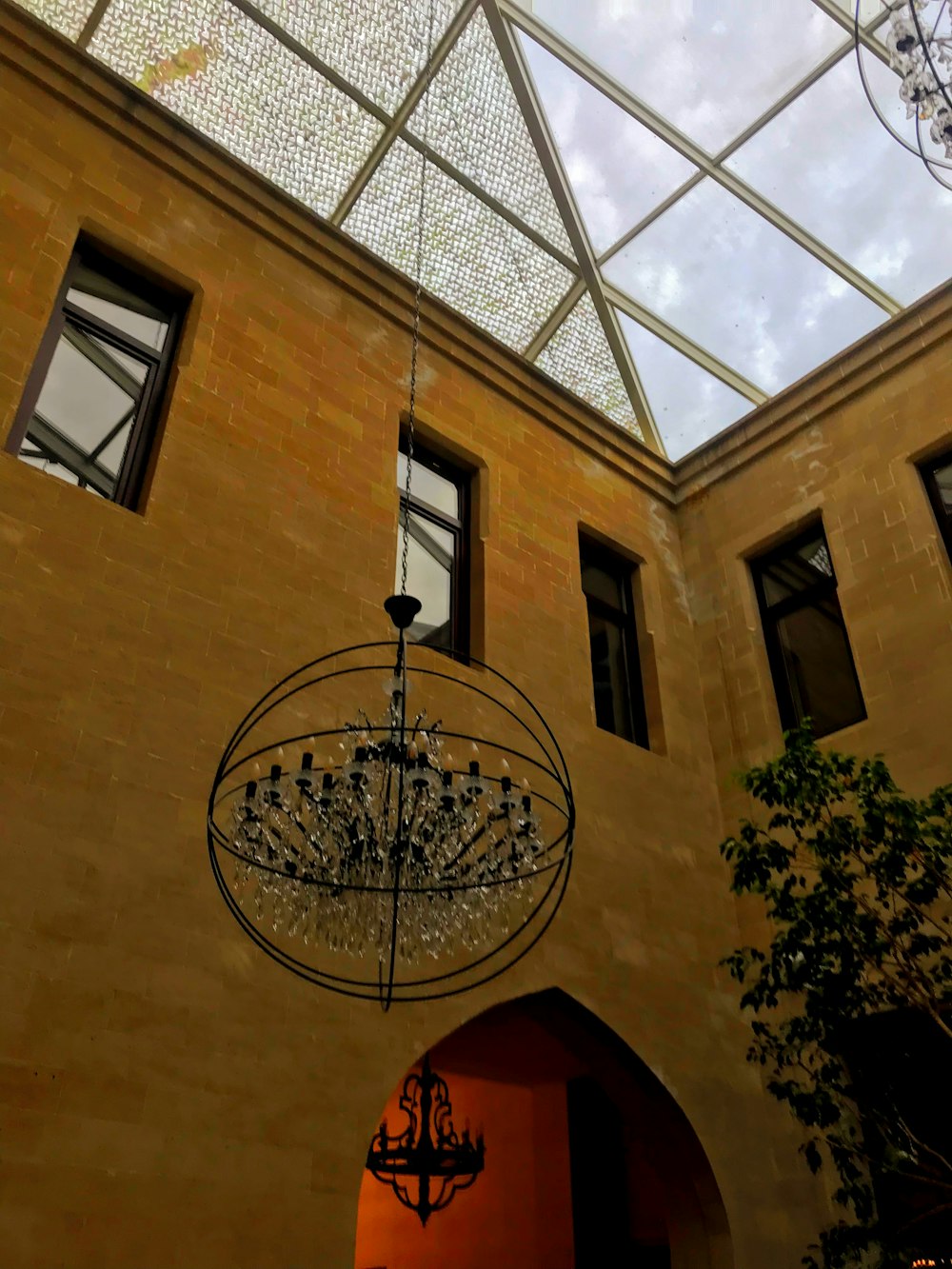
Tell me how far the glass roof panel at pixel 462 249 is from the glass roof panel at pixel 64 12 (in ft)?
6.17

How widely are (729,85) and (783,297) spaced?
1.44 m

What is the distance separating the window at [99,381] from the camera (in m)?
4.90

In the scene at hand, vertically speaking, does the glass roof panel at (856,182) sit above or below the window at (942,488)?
above

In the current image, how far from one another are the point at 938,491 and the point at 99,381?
5.05 metres

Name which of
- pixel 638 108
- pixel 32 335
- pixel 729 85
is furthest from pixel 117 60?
pixel 729 85

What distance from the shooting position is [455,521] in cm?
671

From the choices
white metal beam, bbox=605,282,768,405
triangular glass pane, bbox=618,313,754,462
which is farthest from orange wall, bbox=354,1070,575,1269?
white metal beam, bbox=605,282,768,405

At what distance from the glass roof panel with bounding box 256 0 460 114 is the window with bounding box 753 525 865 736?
406 centimetres

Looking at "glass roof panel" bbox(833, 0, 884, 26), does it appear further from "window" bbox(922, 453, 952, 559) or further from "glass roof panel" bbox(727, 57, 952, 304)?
"window" bbox(922, 453, 952, 559)

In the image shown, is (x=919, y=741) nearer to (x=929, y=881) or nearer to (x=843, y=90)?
(x=929, y=881)

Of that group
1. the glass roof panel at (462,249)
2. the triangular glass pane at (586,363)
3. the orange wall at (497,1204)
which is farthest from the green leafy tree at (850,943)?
the glass roof panel at (462,249)

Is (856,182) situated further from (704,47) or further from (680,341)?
(680,341)

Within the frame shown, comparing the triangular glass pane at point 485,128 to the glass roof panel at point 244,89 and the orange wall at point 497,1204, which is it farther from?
the orange wall at point 497,1204

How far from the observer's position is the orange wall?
7.43m
